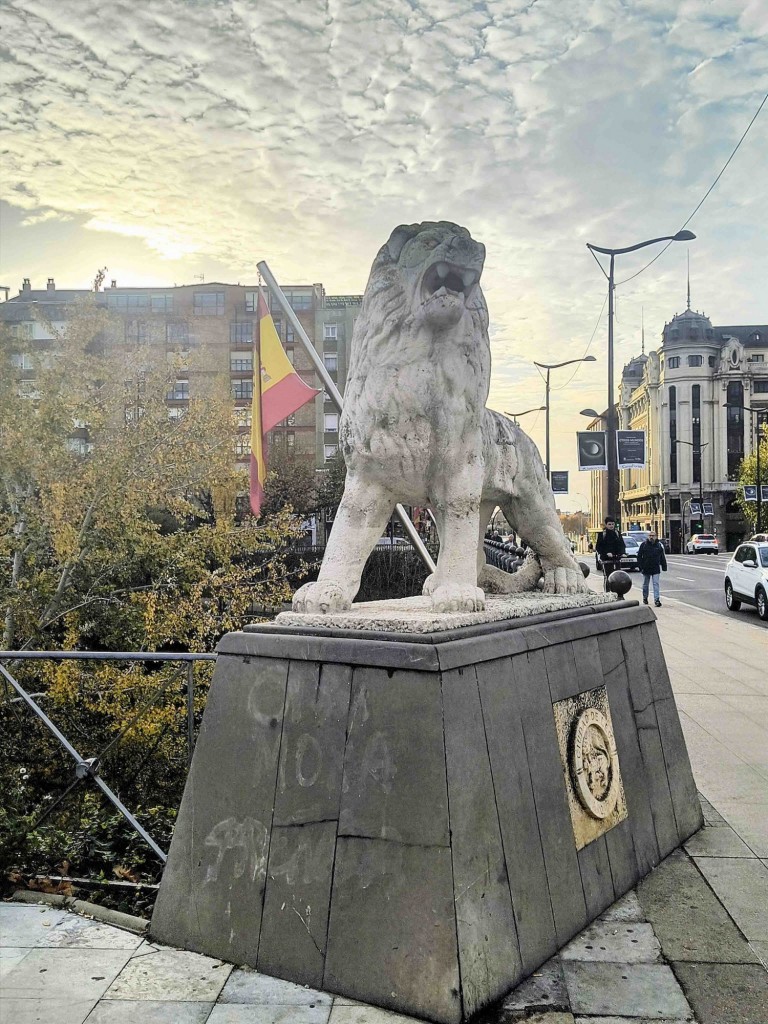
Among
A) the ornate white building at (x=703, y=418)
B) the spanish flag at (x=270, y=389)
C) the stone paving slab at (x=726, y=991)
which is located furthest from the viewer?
the ornate white building at (x=703, y=418)

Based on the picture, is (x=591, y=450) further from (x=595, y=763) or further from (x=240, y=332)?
(x=240, y=332)

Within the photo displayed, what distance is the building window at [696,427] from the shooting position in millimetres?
74438

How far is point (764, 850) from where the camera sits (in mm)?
4387

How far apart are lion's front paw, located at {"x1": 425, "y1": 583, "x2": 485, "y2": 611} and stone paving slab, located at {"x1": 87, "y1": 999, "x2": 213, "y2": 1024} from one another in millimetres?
1674

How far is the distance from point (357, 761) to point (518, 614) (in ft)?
3.65

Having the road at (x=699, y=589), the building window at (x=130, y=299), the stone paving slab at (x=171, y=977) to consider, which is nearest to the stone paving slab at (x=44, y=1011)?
the stone paving slab at (x=171, y=977)

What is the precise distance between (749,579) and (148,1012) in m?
16.3

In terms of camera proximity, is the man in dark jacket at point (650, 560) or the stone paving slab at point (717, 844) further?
the man in dark jacket at point (650, 560)

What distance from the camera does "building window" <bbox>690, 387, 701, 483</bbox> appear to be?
74438mm

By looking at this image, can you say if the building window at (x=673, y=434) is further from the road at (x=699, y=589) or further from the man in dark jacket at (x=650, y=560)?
the man in dark jacket at (x=650, y=560)

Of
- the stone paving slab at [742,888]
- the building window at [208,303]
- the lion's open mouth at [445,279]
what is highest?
the building window at [208,303]

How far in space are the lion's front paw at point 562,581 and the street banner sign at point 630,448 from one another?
50.3ft

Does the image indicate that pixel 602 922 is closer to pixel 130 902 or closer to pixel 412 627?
pixel 412 627

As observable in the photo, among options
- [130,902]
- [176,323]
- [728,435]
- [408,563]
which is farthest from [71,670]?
[728,435]
